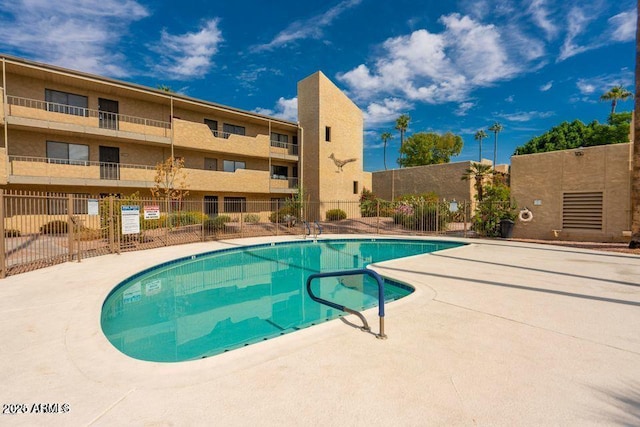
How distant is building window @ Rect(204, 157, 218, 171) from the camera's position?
72.2 feet

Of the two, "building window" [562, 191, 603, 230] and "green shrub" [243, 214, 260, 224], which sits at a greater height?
"building window" [562, 191, 603, 230]

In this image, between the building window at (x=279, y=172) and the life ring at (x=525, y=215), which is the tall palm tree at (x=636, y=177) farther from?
the building window at (x=279, y=172)

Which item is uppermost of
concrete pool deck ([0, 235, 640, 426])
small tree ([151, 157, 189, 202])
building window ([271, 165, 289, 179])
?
building window ([271, 165, 289, 179])

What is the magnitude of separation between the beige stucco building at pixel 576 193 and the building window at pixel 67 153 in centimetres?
2489

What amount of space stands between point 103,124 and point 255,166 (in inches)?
414

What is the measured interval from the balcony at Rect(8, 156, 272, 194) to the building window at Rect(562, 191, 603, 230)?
1920 centimetres

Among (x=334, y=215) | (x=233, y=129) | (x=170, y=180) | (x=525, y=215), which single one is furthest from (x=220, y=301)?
(x=233, y=129)

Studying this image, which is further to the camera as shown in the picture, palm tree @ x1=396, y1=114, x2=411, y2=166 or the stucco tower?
palm tree @ x1=396, y1=114, x2=411, y2=166

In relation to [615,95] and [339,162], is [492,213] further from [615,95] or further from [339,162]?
[615,95]

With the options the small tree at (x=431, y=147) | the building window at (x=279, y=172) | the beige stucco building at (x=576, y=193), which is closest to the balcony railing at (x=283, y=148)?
the building window at (x=279, y=172)

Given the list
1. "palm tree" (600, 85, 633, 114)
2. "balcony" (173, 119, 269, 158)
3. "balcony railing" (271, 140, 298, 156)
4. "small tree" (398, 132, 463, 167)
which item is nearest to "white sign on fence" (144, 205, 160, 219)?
"balcony" (173, 119, 269, 158)

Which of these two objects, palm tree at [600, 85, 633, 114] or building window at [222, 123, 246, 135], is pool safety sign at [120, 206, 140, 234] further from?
palm tree at [600, 85, 633, 114]

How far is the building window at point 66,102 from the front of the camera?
16.0 meters

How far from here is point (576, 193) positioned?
13.3 metres
